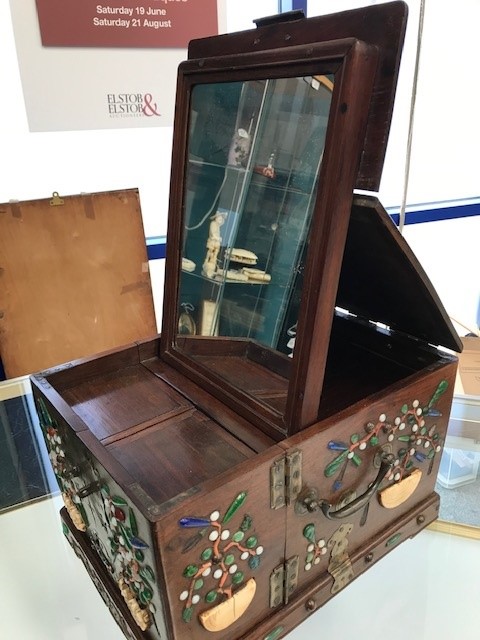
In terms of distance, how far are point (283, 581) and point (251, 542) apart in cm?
12

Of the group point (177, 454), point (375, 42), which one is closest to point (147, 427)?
point (177, 454)

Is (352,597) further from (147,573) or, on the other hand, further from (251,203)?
(251,203)

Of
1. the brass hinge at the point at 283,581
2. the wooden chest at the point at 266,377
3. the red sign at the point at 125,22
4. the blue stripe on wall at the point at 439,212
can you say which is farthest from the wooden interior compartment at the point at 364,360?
the blue stripe on wall at the point at 439,212

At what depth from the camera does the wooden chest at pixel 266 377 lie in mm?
579

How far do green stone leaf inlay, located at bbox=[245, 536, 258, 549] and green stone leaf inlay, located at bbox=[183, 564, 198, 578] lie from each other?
0.07 metres

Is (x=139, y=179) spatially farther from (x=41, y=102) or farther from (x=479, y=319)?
(x=479, y=319)

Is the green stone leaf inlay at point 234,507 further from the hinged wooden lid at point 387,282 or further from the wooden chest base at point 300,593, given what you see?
the hinged wooden lid at point 387,282

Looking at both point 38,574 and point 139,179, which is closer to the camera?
point 38,574

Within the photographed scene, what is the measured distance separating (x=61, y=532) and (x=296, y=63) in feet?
2.97

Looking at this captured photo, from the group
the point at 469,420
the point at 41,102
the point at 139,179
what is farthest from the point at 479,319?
the point at 41,102

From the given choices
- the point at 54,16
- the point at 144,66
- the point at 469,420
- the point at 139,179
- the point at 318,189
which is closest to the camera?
the point at 318,189

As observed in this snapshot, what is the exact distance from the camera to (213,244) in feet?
2.83

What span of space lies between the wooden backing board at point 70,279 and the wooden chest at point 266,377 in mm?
620

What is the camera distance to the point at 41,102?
1.50 meters
